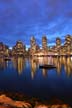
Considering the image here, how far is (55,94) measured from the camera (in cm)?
5547

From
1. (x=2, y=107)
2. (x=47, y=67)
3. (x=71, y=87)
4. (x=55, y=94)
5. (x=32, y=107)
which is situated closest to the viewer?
(x=2, y=107)

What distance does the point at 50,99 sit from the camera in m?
49.2

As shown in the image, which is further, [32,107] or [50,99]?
[50,99]

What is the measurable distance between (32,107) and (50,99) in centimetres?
1593

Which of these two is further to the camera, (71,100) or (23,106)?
(71,100)

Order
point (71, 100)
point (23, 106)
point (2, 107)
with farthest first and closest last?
point (71, 100), point (23, 106), point (2, 107)

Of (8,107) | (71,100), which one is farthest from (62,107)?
(71,100)

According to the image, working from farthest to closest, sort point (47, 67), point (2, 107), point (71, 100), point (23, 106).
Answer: point (47, 67)
point (71, 100)
point (23, 106)
point (2, 107)

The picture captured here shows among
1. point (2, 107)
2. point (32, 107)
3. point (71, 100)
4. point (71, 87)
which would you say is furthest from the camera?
point (71, 87)

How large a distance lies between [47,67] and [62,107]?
98.7 m

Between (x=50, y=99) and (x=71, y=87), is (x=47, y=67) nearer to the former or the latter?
(x=71, y=87)

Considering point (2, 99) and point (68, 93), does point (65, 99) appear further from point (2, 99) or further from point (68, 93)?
point (2, 99)

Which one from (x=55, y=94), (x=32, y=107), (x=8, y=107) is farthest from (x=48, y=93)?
(x=8, y=107)

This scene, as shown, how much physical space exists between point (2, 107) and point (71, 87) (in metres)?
41.5
